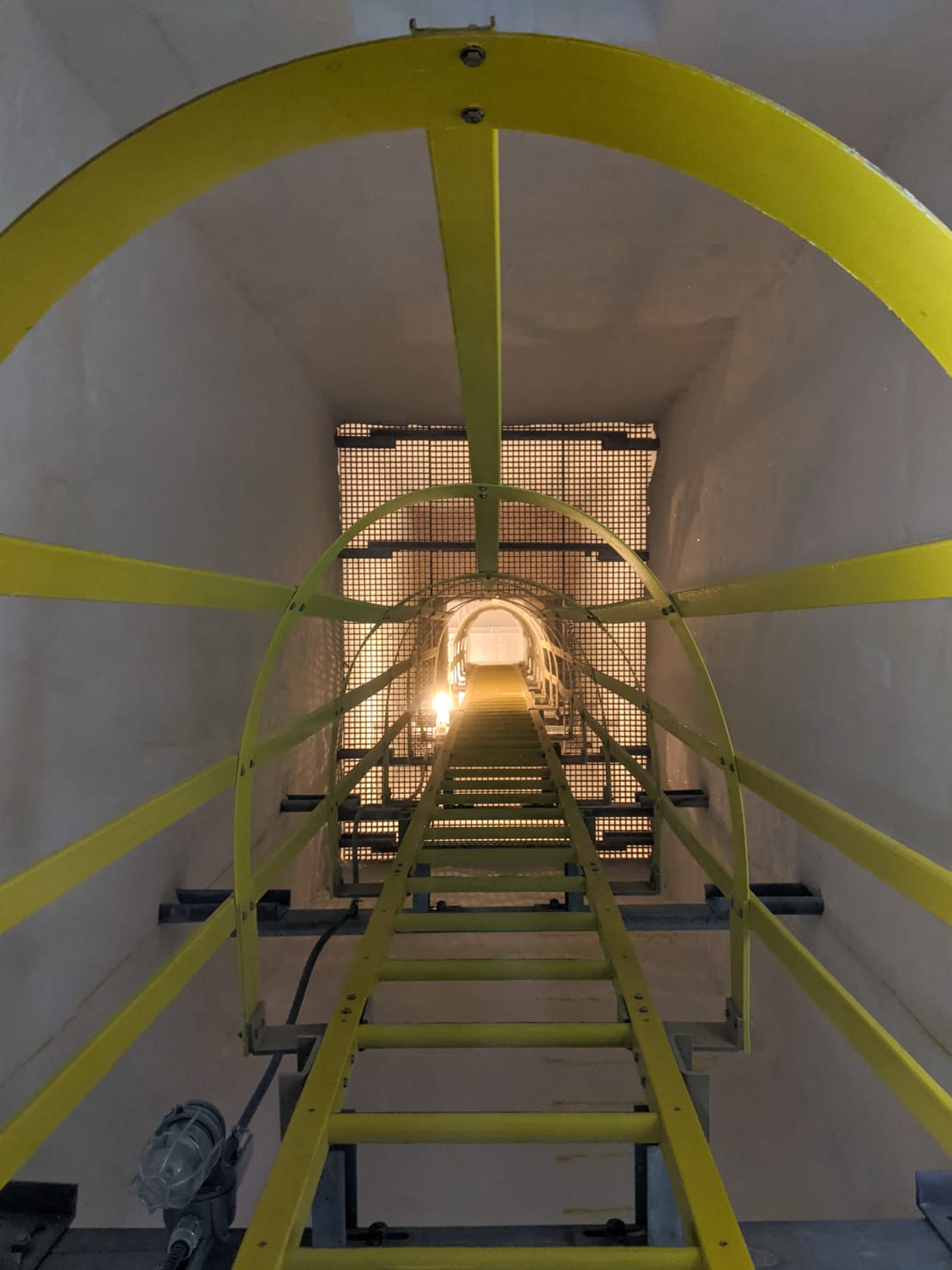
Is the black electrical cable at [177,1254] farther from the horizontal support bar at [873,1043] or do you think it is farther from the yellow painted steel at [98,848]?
the horizontal support bar at [873,1043]

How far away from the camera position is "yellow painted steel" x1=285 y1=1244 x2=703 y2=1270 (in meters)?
1.08

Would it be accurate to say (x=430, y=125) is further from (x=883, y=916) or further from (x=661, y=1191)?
(x=883, y=916)

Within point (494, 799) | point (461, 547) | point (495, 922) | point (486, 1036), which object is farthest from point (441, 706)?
point (486, 1036)

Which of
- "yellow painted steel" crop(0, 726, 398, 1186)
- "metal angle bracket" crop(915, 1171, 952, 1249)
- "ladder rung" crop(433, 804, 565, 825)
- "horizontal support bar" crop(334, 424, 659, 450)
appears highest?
"horizontal support bar" crop(334, 424, 659, 450)

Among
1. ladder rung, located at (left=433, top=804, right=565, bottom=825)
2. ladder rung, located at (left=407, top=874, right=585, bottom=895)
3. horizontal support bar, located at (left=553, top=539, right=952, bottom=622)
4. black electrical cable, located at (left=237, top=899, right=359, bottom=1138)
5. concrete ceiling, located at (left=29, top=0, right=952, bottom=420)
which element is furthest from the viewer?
ladder rung, located at (left=433, top=804, right=565, bottom=825)

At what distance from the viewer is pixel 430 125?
2.90ft

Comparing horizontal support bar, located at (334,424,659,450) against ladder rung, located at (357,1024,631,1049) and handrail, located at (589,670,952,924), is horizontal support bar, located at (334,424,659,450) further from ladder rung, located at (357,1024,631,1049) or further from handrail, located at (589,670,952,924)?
ladder rung, located at (357,1024,631,1049)

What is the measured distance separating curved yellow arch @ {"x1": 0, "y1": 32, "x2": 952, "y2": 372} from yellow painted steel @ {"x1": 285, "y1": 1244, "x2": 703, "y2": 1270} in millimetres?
1192

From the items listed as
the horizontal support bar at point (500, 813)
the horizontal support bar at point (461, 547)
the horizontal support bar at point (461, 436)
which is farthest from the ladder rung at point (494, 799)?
the horizontal support bar at point (461, 436)

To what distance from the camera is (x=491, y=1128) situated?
4.48ft

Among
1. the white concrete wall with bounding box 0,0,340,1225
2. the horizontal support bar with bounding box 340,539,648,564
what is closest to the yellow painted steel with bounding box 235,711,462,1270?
the white concrete wall with bounding box 0,0,340,1225

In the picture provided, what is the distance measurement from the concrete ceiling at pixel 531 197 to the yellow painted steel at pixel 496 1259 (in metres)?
2.60

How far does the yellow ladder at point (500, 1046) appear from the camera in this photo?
3.60ft

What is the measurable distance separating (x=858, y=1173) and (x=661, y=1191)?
174 cm
